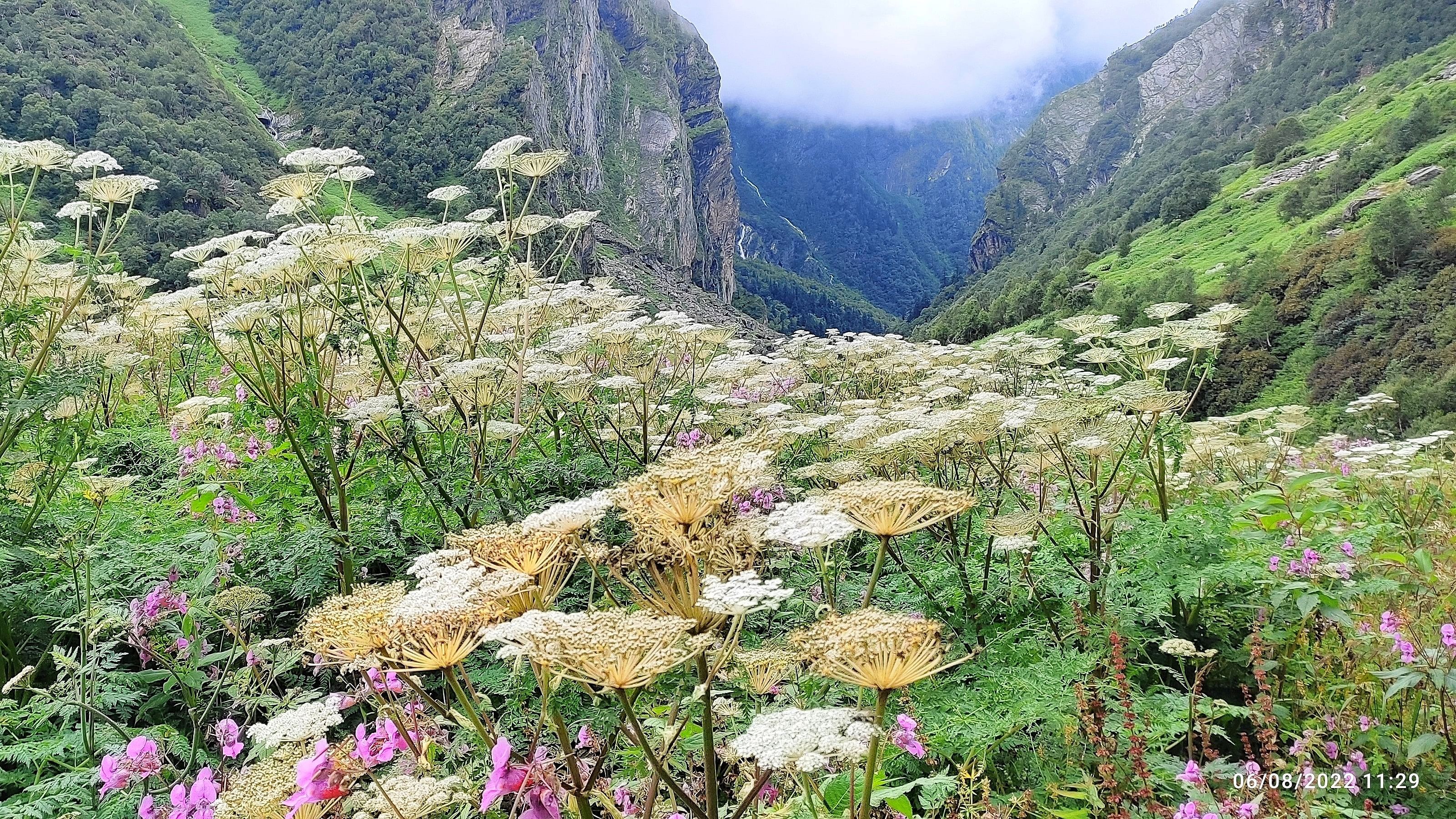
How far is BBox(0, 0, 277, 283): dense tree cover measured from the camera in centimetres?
6944

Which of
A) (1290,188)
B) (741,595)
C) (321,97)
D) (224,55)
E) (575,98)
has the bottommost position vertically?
(741,595)

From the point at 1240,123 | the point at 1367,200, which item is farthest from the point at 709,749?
the point at 1240,123

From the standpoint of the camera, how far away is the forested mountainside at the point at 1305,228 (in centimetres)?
4359

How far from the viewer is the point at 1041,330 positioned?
6341 cm

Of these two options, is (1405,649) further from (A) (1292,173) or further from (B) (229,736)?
(A) (1292,173)

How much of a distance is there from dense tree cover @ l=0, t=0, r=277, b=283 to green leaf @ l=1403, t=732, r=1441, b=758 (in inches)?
2555

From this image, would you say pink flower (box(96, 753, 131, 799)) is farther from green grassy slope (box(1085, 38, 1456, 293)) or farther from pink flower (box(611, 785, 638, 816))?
green grassy slope (box(1085, 38, 1456, 293))

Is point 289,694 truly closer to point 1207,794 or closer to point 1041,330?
point 1207,794

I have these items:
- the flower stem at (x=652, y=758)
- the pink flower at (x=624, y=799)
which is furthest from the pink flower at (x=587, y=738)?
the flower stem at (x=652, y=758)

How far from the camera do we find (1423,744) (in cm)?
334

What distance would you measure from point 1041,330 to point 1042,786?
66306mm

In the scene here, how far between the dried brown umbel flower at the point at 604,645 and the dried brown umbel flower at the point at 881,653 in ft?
1.04

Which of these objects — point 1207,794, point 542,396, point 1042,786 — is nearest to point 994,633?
point 1042,786

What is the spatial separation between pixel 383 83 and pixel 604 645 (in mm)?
155771
